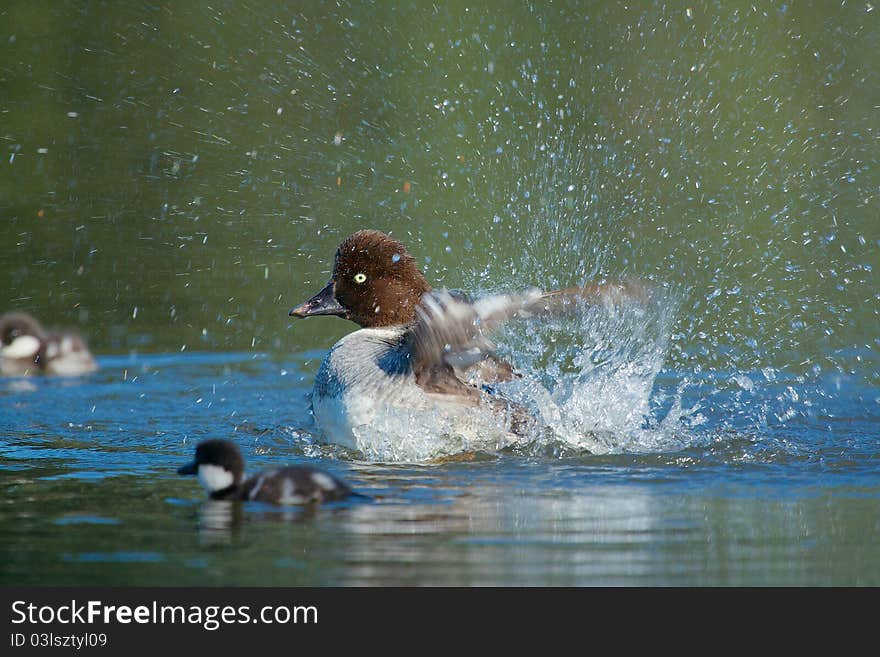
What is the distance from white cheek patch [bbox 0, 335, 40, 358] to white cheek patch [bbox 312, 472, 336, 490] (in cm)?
587

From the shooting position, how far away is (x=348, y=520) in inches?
217

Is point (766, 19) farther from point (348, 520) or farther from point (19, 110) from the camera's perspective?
point (348, 520)

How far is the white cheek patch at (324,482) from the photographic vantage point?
5867 millimetres

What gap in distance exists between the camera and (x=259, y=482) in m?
6.06

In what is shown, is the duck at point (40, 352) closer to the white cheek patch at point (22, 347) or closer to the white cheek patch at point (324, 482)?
the white cheek patch at point (22, 347)

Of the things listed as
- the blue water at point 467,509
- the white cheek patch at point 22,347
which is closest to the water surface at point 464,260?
the blue water at point 467,509

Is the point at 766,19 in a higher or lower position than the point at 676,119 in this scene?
higher

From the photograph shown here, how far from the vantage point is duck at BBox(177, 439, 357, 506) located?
587 centimetres

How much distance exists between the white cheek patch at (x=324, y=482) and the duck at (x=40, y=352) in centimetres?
513

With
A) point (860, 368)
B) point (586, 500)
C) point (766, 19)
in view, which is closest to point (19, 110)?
point (766, 19)

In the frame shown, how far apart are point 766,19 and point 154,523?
1217 centimetres

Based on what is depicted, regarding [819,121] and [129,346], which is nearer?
[129,346]

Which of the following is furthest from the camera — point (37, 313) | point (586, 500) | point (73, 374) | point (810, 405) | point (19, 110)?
point (19, 110)

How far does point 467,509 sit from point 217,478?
1185 millimetres
